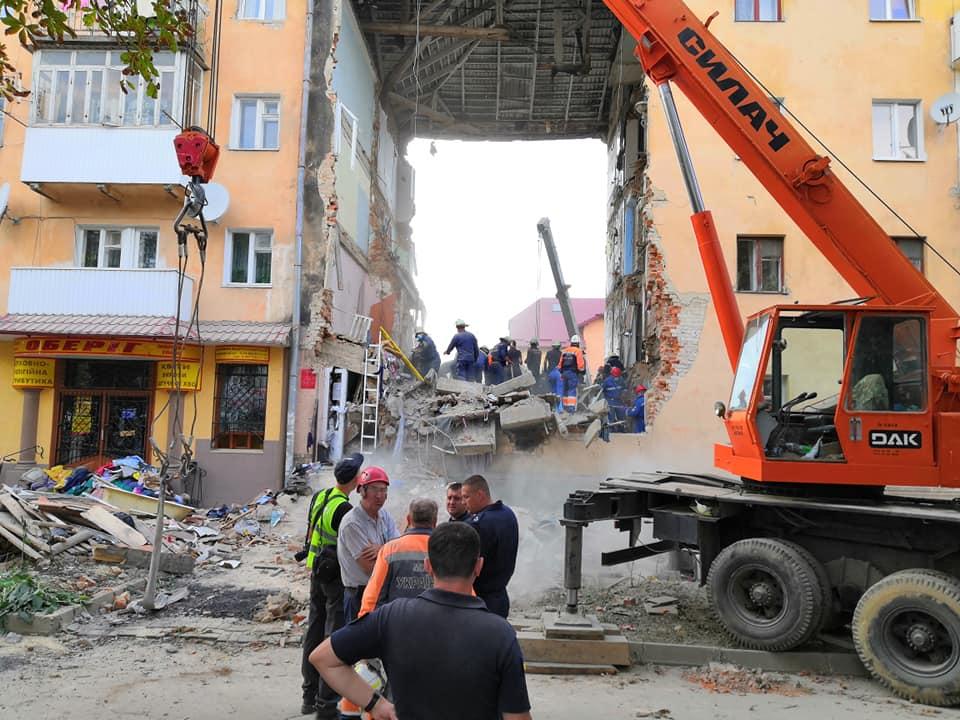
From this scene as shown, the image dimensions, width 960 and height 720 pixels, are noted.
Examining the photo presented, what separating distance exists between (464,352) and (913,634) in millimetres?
11835

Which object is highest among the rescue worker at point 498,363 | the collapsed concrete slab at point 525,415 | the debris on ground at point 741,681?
the rescue worker at point 498,363

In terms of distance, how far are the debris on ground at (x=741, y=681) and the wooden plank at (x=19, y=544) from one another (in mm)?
7960

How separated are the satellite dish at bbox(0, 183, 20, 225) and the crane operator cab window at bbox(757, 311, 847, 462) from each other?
16672mm

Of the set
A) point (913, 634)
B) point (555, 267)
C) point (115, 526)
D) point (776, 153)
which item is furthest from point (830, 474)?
point (555, 267)

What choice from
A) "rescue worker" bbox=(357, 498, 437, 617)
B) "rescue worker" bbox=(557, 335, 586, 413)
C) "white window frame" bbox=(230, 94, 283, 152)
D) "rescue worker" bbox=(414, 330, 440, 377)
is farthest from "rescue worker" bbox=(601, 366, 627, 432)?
"rescue worker" bbox=(357, 498, 437, 617)

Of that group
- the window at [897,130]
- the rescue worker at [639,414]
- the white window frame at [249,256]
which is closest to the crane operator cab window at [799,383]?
the rescue worker at [639,414]

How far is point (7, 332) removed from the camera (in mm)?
14812

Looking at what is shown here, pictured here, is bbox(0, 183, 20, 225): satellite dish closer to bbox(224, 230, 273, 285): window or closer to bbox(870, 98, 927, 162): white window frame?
bbox(224, 230, 273, 285): window

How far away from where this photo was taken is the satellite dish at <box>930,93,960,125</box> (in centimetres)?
1450

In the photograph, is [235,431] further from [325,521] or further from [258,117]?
[325,521]

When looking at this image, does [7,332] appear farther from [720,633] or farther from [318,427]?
[720,633]

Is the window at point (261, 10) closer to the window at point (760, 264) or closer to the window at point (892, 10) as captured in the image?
the window at point (760, 264)

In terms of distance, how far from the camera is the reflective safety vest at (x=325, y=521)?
4.89 m

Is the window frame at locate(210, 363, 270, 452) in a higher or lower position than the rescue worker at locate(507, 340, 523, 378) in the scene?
lower
